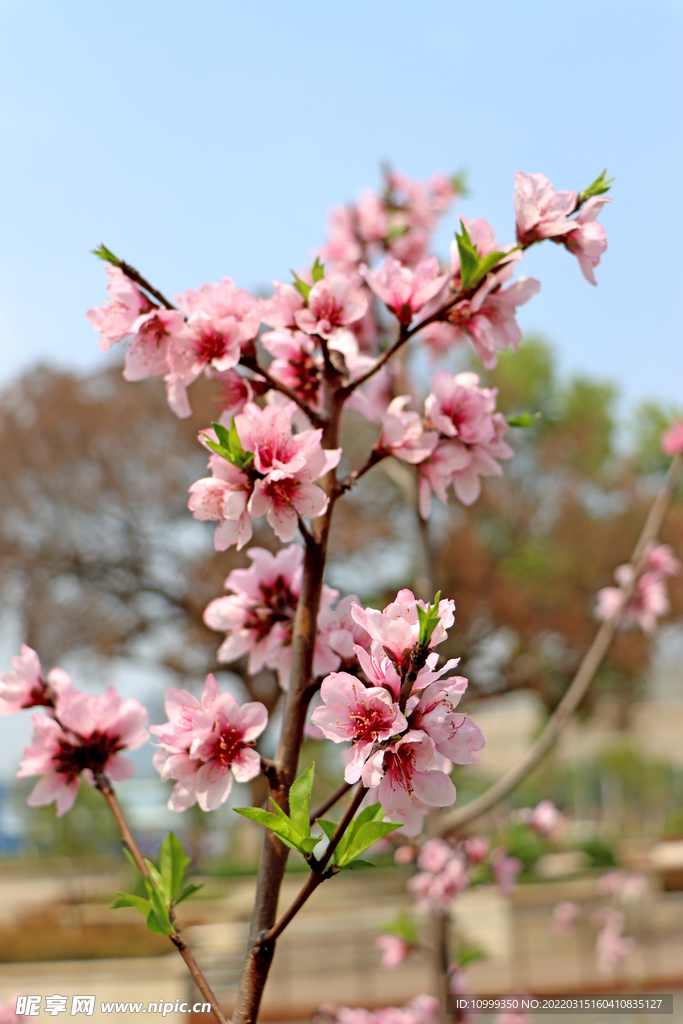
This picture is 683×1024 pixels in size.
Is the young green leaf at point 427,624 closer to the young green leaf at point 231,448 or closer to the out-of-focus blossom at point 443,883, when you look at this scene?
the young green leaf at point 231,448

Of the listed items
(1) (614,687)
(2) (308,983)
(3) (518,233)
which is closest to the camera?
(3) (518,233)

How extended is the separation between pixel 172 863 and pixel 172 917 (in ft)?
0.27

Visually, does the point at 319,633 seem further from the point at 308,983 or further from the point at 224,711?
the point at 308,983

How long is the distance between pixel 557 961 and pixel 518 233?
9.46 metres

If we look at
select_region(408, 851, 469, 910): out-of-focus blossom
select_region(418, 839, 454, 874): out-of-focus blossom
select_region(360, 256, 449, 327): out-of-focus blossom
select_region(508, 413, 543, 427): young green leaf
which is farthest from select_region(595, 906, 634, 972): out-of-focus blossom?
select_region(360, 256, 449, 327): out-of-focus blossom

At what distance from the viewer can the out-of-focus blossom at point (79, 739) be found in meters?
1.26

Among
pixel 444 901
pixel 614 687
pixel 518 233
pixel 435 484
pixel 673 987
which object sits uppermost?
pixel 614 687

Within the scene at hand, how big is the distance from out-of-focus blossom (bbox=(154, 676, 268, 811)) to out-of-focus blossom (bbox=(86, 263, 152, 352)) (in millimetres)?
539

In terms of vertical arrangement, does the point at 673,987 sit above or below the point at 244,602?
below

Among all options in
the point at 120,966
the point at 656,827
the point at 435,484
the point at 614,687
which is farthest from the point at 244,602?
the point at 656,827

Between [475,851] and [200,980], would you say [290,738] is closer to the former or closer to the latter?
[200,980]

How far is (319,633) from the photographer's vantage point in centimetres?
117

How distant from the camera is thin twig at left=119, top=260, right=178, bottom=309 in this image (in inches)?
47.2

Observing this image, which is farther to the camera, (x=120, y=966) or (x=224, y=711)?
(x=120, y=966)
